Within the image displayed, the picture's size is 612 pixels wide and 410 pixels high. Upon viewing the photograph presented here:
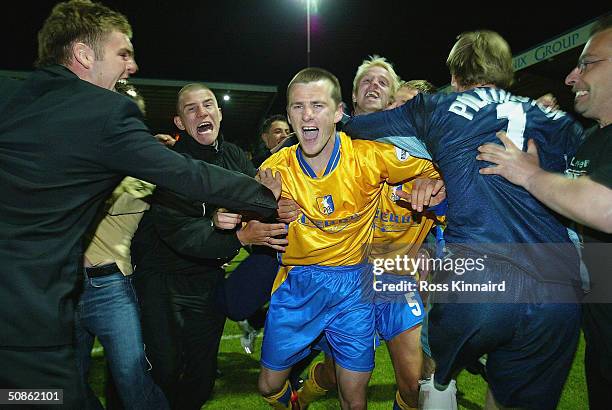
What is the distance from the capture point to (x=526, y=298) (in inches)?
92.8

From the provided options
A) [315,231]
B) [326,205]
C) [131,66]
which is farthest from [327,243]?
[131,66]

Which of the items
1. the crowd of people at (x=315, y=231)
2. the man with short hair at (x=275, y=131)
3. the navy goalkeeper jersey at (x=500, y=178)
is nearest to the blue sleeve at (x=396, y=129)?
the crowd of people at (x=315, y=231)

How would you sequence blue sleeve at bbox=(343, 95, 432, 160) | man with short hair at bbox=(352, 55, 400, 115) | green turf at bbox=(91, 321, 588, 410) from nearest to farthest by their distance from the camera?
blue sleeve at bbox=(343, 95, 432, 160), man with short hair at bbox=(352, 55, 400, 115), green turf at bbox=(91, 321, 588, 410)

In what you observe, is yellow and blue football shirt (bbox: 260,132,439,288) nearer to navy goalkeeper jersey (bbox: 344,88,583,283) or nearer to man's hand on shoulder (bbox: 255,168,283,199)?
man's hand on shoulder (bbox: 255,168,283,199)

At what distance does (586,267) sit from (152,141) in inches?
87.7

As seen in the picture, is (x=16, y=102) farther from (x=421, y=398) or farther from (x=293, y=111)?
(x=421, y=398)

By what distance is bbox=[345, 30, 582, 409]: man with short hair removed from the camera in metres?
2.36

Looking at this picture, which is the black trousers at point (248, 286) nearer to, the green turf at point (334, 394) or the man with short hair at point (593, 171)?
the green turf at point (334, 394)

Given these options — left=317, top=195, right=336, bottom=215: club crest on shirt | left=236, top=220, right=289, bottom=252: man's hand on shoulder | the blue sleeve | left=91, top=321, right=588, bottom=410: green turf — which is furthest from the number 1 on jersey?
left=91, top=321, right=588, bottom=410: green turf

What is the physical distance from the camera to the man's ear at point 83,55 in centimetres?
230

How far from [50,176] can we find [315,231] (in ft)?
5.56

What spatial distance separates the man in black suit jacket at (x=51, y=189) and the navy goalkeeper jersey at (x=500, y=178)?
4.86ft

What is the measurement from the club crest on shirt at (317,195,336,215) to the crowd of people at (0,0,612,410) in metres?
0.01

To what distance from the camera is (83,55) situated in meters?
2.32
